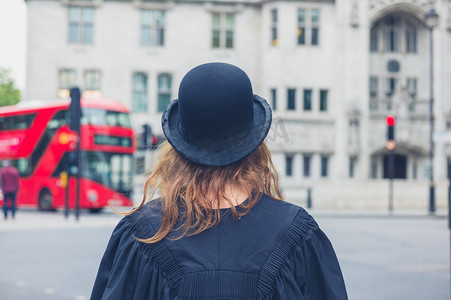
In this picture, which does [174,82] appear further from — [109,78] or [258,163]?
[258,163]

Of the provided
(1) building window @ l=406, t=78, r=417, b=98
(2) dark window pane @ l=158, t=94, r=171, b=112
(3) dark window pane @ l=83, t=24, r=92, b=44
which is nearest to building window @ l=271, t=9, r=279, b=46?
(2) dark window pane @ l=158, t=94, r=171, b=112

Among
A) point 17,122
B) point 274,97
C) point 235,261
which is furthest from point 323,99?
point 235,261

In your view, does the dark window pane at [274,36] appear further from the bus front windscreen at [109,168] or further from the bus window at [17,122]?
the bus window at [17,122]

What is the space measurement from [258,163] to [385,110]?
32.7m

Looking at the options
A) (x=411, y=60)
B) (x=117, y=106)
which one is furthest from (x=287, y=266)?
(x=411, y=60)

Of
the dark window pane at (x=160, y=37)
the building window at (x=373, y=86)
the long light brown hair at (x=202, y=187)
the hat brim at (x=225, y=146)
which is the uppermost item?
the dark window pane at (x=160, y=37)

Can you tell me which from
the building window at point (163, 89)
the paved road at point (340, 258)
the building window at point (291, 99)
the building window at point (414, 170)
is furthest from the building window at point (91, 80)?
the building window at point (414, 170)

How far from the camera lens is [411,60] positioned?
35.0 meters

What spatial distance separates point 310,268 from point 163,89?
104 ft

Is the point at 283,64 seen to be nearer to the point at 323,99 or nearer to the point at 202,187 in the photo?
the point at 323,99

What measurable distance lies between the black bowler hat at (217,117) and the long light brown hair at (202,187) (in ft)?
0.20

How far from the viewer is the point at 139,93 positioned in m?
33.2

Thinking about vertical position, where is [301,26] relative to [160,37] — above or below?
above

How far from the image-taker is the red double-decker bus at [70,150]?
862 inches
